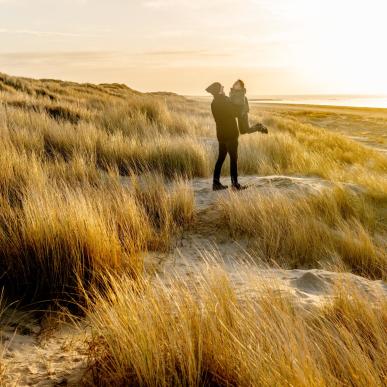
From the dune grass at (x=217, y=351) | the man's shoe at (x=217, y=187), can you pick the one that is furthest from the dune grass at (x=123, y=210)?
the dune grass at (x=217, y=351)

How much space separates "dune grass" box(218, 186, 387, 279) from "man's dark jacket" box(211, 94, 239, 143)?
1385 millimetres

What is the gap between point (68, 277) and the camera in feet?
10.9

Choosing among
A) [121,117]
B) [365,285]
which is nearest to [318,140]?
[121,117]

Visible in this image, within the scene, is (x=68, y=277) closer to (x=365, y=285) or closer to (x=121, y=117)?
(x=365, y=285)

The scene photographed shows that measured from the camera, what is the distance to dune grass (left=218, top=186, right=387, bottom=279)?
467 cm

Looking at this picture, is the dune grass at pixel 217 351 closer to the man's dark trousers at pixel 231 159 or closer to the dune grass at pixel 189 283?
the dune grass at pixel 189 283

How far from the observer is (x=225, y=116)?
741cm

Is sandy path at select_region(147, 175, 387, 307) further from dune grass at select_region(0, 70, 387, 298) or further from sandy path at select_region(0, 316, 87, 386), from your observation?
sandy path at select_region(0, 316, 87, 386)

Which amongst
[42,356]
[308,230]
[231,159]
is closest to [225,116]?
[231,159]

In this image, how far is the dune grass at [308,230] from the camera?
4.67 m

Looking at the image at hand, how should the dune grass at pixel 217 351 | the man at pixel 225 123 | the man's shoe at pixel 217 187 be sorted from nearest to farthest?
1. the dune grass at pixel 217 351
2. the man's shoe at pixel 217 187
3. the man at pixel 225 123

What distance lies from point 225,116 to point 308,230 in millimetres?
2889

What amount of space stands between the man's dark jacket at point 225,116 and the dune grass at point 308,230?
1385mm

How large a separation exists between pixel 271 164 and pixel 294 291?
665 cm
